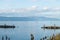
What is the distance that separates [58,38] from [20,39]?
20.7m

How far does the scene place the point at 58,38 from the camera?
102 feet

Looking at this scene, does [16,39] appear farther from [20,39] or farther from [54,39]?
[54,39]

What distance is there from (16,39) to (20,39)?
113 cm

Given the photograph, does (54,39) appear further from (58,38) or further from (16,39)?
(16,39)

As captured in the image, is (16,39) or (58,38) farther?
(16,39)

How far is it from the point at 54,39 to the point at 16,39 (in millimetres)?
19871

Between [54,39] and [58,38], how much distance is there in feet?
1.87

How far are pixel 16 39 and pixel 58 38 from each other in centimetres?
2025

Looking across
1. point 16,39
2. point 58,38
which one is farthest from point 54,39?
point 16,39

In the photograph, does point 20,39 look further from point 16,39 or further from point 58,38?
point 58,38

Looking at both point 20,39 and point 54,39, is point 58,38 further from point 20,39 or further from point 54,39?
point 20,39

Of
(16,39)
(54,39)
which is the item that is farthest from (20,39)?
(54,39)

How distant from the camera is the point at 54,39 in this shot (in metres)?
31.3

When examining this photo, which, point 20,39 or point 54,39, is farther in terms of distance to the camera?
point 20,39
